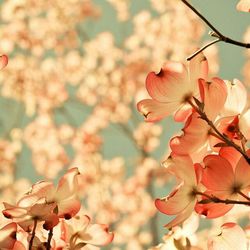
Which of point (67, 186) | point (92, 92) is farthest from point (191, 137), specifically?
point (92, 92)

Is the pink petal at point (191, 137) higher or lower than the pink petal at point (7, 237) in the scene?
higher

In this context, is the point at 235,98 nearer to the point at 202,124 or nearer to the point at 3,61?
the point at 202,124

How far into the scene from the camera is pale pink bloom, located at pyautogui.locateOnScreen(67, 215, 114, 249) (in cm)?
68

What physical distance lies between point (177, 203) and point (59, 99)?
16.0 ft

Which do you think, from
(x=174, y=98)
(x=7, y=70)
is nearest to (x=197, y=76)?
(x=174, y=98)

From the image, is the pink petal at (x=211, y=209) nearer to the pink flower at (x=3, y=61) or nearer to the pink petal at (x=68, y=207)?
the pink petal at (x=68, y=207)

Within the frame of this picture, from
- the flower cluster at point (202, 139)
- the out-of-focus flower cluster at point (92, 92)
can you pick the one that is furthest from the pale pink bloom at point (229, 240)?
the out-of-focus flower cluster at point (92, 92)

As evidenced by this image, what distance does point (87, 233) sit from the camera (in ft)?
2.26

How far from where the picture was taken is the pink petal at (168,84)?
0.61 m

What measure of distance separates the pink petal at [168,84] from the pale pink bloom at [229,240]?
0.47 feet

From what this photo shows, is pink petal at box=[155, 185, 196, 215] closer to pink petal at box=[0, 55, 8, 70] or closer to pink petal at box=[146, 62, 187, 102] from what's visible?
pink petal at box=[146, 62, 187, 102]

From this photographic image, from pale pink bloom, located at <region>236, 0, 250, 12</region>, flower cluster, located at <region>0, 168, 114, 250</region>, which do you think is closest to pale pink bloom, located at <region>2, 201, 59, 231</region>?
flower cluster, located at <region>0, 168, 114, 250</region>

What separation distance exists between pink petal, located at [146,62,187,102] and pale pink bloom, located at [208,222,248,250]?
0.14 meters

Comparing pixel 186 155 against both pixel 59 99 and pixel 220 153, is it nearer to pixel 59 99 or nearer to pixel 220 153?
pixel 220 153
